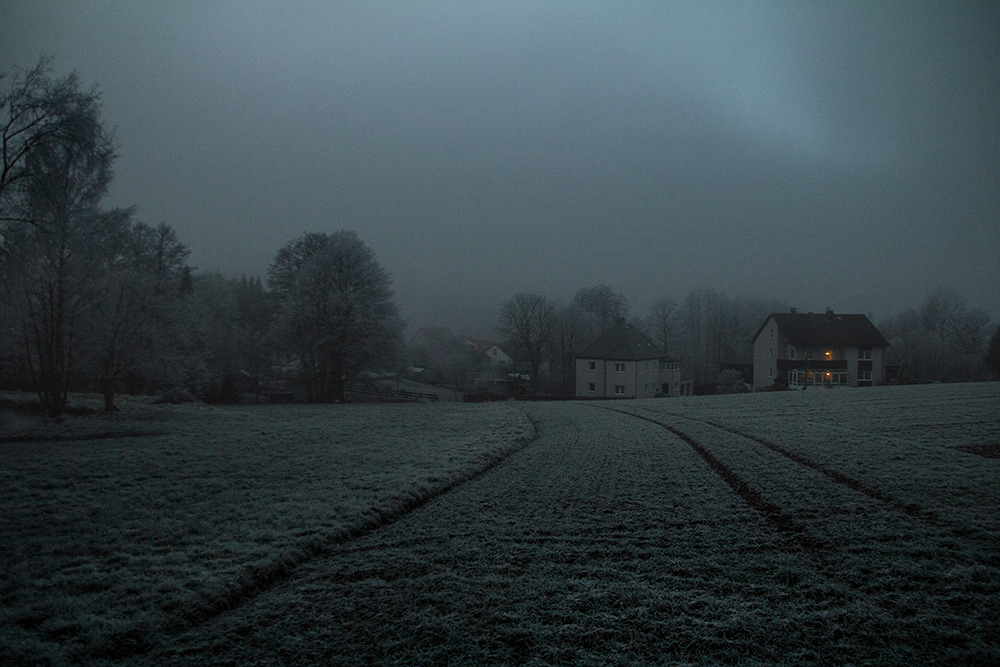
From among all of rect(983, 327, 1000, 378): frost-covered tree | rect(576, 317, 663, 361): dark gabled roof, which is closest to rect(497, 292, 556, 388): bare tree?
rect(576, 317, 663, 361): dark gabled roof

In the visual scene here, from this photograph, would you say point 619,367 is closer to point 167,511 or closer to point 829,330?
point 829,330

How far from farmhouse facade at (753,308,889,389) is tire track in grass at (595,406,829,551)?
43.9m

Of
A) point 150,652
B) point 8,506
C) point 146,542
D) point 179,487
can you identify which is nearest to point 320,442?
point 179,487

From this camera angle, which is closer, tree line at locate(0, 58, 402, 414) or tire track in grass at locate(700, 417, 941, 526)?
tire track in grass at locate(700, 417, 941, 526)

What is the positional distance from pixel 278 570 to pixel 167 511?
10.2 feet

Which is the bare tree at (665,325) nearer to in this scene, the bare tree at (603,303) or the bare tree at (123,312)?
the bare tree at (603,303)

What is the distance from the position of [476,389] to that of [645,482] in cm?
3841

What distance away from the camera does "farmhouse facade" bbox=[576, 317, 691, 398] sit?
167ft

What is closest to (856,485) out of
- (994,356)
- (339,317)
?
(339,317)

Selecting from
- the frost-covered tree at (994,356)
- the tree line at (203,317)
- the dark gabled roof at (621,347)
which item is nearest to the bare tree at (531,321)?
the tree line at (203,317)

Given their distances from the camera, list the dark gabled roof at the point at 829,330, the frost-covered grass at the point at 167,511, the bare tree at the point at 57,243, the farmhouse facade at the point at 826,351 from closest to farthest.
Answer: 1. the frost-covered grass at the point at 167,511
2. the bare tree at the point at 57,243
3. the farmhouse facade at the point at 826,351
4. the dark gabled roof at the point at 829,330

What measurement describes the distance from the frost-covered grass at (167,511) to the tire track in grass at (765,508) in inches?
197

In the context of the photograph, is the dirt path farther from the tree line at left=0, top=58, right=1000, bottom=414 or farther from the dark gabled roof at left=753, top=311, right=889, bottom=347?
the dark gabled roof at left=753, top=311, right=889, bottom=347

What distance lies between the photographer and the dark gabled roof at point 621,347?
169ft
